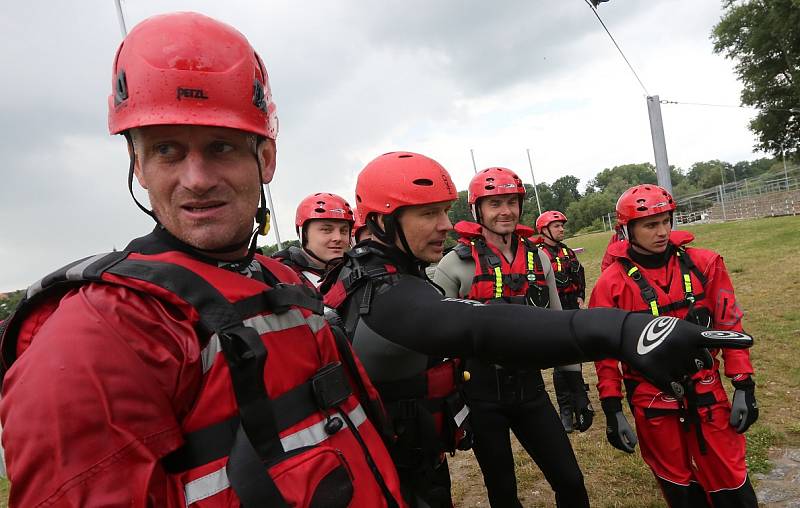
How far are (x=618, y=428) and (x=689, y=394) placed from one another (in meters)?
0.67

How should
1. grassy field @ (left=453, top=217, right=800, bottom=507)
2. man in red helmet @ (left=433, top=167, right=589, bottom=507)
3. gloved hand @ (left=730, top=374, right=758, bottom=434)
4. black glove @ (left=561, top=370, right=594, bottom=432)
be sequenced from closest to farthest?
gloved hand @ (left=730, top=374, right=758, bottom=434)
man in red helmet @ (left=433, top=167, right=589, bottom=507)
black glove @ (left=561, top=370, right=594, bottom=432)
grassy field @ (left=453, top=217, right=800, bottom=507)

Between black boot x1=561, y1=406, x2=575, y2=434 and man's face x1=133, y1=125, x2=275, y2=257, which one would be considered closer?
man's face x1=133, y1=125, x2=275, y2=257

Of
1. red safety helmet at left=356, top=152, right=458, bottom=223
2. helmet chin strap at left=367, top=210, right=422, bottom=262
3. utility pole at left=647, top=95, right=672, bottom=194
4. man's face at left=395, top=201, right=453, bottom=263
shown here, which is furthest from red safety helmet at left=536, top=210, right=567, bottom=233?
helmet chin strap at left=367, top=210, right=422, bottom=262

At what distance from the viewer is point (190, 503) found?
43.2 inches

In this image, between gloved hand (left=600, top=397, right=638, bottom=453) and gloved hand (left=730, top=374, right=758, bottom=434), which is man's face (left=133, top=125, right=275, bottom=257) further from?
gloved hand (left=730, top=374, right=758, bottom=434)

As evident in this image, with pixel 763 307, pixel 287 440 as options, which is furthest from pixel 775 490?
pixel 763 307

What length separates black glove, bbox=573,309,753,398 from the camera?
1.22 m

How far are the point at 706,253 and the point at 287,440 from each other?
378cm

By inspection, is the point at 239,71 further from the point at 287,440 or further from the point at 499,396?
the point at 499,396

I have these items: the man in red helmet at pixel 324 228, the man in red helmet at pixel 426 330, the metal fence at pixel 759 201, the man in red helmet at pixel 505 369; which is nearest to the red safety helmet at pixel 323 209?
the man in red helmet at pixel 324 228

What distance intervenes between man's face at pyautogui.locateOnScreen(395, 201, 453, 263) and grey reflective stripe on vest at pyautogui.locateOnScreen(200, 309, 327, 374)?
1069 mm

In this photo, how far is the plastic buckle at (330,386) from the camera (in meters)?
1.40

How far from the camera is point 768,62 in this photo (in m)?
29.9

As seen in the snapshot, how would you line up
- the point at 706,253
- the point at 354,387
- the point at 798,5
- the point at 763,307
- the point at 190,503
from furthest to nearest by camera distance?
the point at 798,5, the point at 763,307, the point at 706,253, the point at 354,387, the point at 190,503
